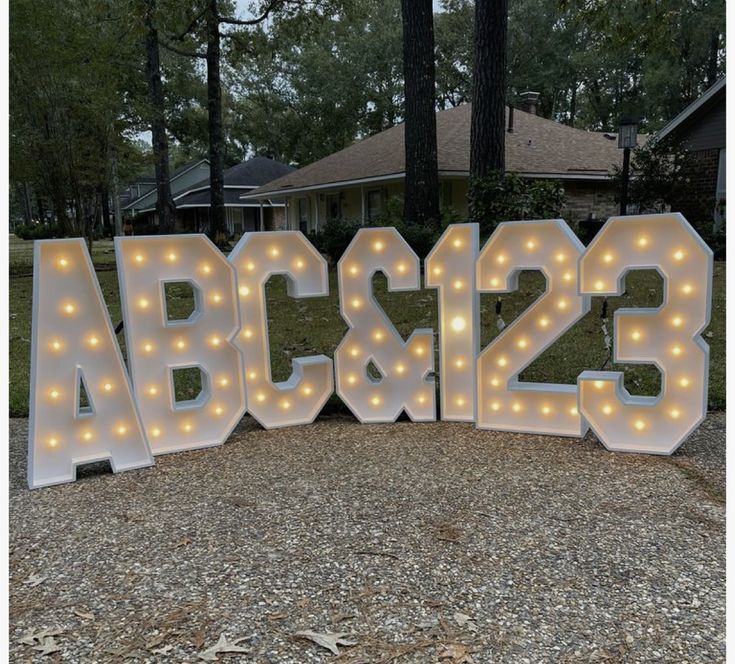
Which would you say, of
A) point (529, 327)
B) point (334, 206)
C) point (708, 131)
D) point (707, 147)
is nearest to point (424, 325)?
point (529, 327)

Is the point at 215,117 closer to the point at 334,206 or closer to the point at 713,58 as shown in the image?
the point at 334,206

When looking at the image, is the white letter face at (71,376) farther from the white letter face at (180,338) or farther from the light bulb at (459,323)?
the light bulb at (459,323)

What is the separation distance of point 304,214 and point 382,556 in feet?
79.0

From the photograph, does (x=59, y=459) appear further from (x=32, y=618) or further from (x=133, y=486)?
(x=32, y=618)

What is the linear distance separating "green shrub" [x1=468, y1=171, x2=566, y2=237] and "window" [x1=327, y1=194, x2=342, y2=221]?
1311 centimetres

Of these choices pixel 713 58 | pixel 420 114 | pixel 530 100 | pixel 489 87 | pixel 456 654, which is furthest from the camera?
pixel 713 58

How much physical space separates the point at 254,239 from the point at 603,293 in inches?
93.0

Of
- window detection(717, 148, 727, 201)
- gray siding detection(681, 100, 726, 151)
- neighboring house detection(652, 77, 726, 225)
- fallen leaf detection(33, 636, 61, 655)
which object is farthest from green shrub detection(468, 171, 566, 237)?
gray siding detection(681, 100, 726, 151)

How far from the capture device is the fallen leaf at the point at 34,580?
2422 millimetres

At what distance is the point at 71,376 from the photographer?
3.50 meters

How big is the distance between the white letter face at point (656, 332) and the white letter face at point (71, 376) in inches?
118

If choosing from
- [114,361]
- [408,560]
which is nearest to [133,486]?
[114,361]

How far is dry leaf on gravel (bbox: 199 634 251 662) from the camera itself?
197 cm

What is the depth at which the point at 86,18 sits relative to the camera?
14.0 m
